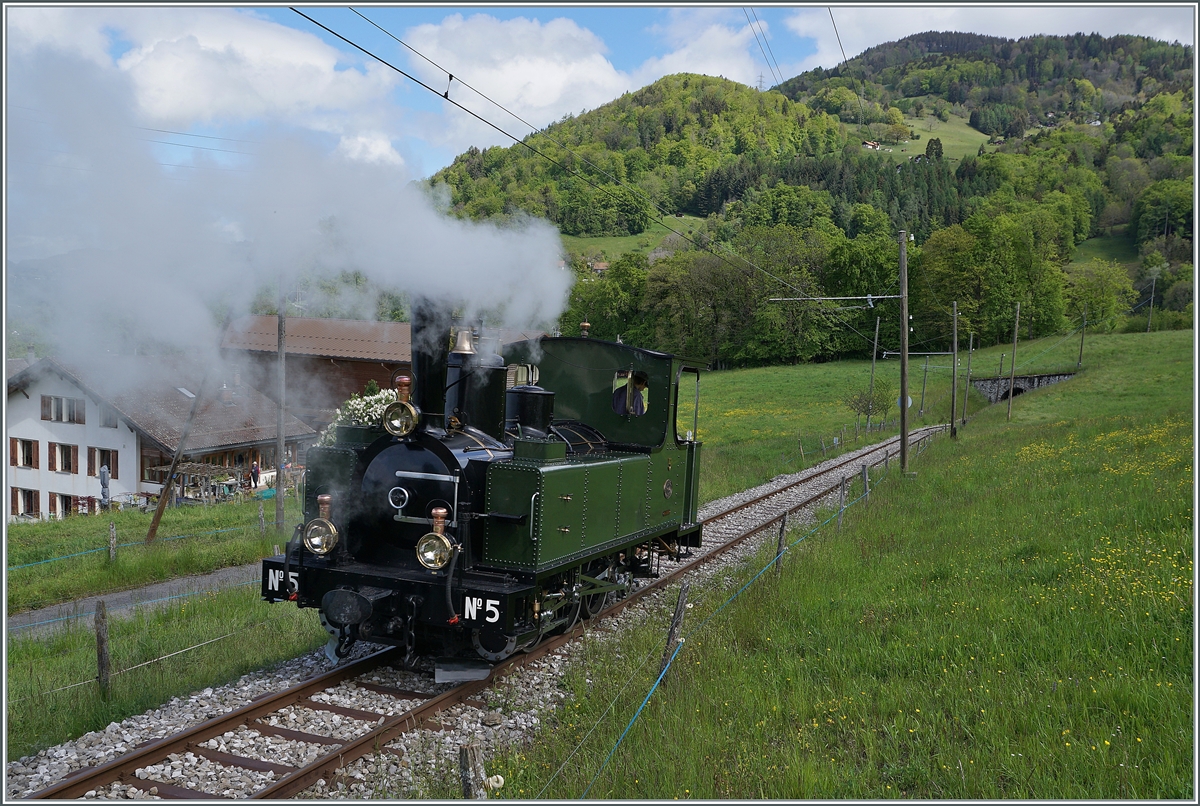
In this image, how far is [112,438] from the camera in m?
24.8

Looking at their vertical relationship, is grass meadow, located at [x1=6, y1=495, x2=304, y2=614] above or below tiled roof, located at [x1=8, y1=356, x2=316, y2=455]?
below

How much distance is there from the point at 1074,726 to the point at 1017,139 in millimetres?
185146

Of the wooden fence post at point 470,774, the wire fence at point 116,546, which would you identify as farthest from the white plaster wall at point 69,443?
the wooden fence post at point 470,774

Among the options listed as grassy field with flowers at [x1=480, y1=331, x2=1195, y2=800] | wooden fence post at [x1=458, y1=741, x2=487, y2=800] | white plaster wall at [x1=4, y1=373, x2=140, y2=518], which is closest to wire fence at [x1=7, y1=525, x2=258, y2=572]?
white plaster wall at [x1=4, y1=373, x2=140, y2=518]

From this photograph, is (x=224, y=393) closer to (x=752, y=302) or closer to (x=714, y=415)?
(x=714, y=415)

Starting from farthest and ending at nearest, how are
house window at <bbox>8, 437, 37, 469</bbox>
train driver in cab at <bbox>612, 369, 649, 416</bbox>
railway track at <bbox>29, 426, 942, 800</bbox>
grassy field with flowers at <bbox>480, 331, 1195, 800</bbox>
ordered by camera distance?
house window at <bbox>8, 437, 37, 469</bbox> → train driver in cab at <bbox>612, 369, 649, 416</bbox> → railway track at <bbox>29, 426, 942, 800</bbox> → grassy field with flowers at <bbox>480, 331, 1195, 800</bbox>

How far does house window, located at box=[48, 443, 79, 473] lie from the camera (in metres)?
25.1

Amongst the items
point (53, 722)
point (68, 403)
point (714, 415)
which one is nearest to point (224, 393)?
point (68, 403)

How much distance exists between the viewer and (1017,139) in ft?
527

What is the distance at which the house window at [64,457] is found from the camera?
989 inches

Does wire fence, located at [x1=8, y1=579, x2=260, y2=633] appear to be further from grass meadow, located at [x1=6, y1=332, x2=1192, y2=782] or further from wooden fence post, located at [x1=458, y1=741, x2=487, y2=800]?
wooden fence post, located at [x1=458, y1=741, x2=487, y2=800]

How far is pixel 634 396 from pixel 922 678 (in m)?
4.62

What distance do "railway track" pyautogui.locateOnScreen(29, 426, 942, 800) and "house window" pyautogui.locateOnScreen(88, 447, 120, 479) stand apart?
22.2 m

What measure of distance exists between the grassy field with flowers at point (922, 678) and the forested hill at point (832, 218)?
5.54 metres
